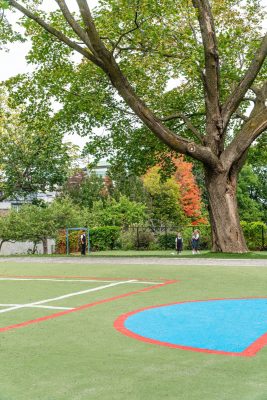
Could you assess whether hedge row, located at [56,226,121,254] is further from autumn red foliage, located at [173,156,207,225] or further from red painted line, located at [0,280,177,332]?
red painted line, located at [0,280,177,332]

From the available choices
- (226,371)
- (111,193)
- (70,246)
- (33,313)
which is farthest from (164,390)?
(111,193)

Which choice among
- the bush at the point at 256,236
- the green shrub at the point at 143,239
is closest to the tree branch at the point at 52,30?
the bush at the point at 256,236

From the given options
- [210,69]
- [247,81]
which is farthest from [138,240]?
[210,69]

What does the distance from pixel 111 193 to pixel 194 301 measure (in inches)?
2373

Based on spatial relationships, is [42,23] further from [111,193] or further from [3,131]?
[111,193]

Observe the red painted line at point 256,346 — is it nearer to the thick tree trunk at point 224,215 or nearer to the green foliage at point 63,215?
the thick tree trunk at point 224,215

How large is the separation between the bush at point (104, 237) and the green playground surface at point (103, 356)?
96.8ft

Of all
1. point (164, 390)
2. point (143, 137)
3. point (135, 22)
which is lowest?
point (164, 390)

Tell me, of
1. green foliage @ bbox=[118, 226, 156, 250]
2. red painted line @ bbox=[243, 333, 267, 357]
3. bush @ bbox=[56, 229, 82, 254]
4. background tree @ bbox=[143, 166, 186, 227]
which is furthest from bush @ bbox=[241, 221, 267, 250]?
red painted line @ bbox=[243, 333, 267, 357]

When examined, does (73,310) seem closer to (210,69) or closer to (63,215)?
(210,69)

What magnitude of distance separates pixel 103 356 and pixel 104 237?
37.0 m

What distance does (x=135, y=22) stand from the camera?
69.8ft

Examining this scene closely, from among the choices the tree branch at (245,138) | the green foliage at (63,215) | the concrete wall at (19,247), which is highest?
the tree branch at (245,138)

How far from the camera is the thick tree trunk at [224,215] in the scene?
2406cm
